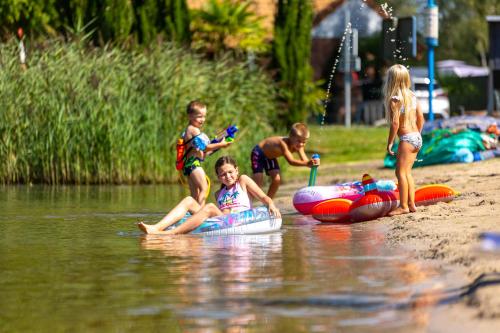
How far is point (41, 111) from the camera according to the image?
21078mm

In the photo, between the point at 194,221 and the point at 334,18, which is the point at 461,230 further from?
the point at 334,18

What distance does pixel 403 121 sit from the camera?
13.8m

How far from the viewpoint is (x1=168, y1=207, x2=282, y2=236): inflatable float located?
12.6 meters

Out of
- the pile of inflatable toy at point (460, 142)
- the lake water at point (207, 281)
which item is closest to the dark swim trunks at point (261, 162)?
the lake water at point (207, 281)

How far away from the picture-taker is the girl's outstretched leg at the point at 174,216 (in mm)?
12508

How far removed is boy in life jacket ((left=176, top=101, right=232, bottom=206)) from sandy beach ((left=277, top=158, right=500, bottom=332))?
2023 mm

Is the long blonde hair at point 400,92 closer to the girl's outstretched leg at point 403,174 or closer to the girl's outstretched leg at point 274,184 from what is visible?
the girl's outstretched leg at point 403,174

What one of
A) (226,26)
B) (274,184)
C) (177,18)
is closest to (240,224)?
(274,184)

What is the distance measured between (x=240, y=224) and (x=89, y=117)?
8986mm

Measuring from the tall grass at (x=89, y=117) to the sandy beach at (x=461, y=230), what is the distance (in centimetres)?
265

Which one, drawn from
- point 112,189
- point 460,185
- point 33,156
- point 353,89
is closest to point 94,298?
point 460,185

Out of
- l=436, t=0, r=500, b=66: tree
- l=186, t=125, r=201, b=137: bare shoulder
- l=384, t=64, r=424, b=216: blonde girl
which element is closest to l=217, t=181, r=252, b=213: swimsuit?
l=186, t=125, r=201, b=137: bare shoulder

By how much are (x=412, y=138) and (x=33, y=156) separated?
360 inches

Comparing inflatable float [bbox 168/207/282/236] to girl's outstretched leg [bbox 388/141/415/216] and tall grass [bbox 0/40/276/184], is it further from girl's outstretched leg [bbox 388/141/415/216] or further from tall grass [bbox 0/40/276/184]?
tall grass [bbox 0/40/276/184]
